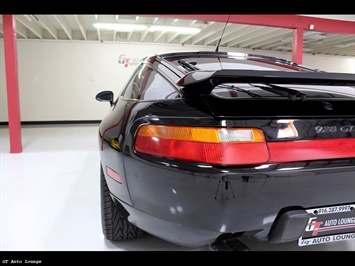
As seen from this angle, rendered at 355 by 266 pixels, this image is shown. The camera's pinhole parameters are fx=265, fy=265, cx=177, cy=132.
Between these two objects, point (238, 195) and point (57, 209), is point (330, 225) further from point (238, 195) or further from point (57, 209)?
point (57, 209)

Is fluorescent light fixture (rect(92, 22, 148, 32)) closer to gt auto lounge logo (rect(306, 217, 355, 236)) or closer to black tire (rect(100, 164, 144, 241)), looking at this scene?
black tire (rect(100, 164, 144, 241))

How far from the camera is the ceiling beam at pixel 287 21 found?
15.9ft

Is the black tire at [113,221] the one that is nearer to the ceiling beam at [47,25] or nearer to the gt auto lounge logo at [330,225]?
the gt auto lounge logo at [330,225]

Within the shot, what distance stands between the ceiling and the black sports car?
5469 millimetres

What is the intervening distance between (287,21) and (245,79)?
5.21 meters

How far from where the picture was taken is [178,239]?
103cm

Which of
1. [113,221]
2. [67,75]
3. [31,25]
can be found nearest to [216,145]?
[113,221]

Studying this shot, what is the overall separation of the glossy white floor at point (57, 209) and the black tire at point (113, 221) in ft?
0.24

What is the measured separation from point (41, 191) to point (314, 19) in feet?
19.3

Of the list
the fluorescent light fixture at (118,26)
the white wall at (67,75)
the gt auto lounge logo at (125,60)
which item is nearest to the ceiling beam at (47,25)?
the white wall at (67,75)

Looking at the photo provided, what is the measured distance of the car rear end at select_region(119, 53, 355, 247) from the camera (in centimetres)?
87

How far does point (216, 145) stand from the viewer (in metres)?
0.87

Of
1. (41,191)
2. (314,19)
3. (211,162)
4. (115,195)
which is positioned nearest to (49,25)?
(41,191)

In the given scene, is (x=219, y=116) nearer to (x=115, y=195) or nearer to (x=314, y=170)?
(x=314, y=170)
